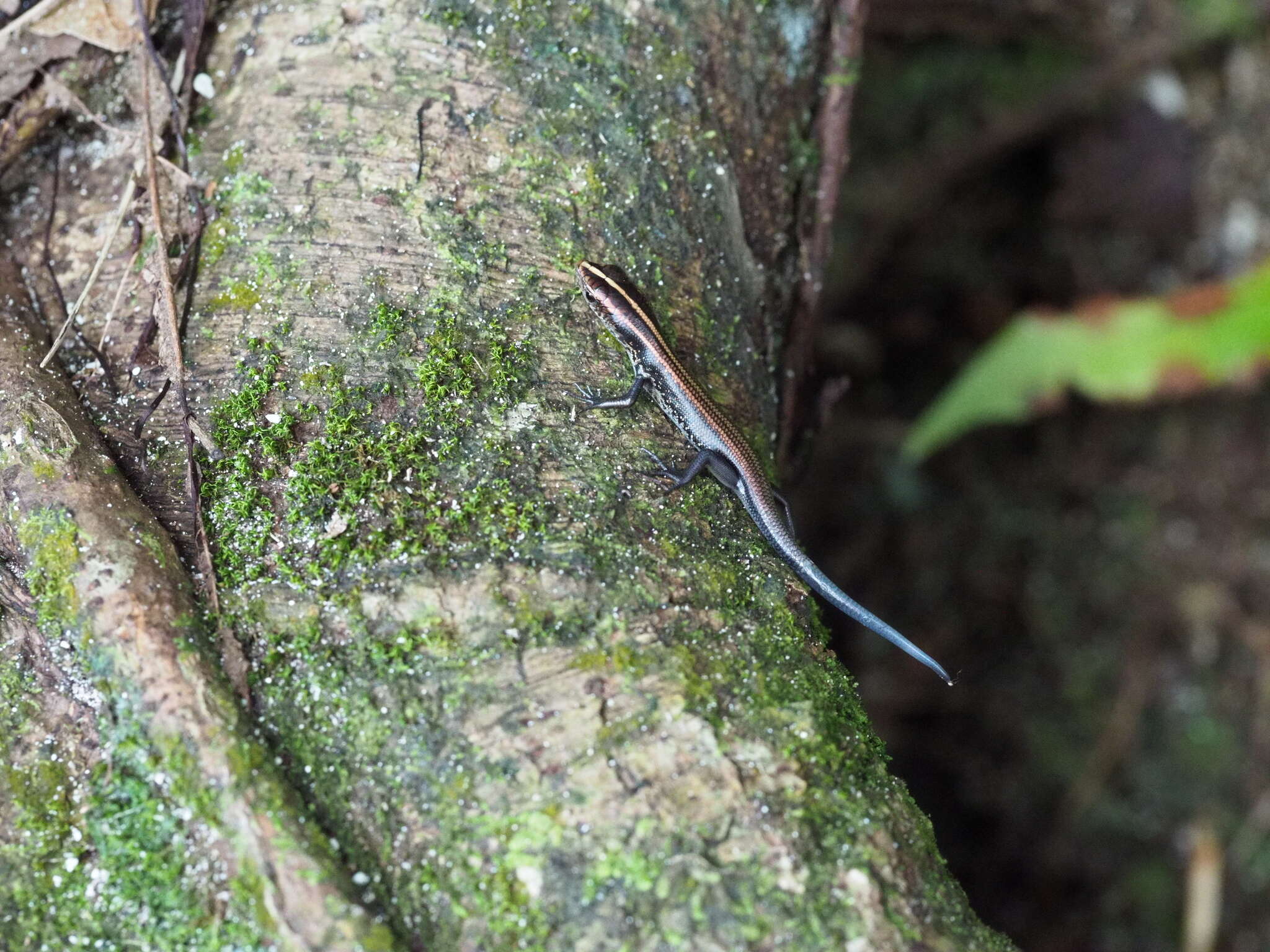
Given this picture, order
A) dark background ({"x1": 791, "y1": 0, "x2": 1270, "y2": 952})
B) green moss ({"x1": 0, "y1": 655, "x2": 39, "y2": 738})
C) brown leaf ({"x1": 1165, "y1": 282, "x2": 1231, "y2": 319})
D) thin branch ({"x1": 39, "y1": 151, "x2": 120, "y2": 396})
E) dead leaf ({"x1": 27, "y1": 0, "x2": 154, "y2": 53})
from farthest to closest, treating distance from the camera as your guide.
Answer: dark background ({"x1": 791, "y1": 0, "x2": 1270, "y2": 952}) < brown leaf ({"x1": 1165, "y1": 282, "x2": 1231, "y2": 319}) < dead leaf ({"x1": 27, "y1": 0, "x2": 154, "y2": 53}) < thin branch ({"x1": 39, "y1": 151, "x2": 120, "y2": 396}) < green moss ({"x1": 0, "y1": 655, "x2": 39, "y2": 738})

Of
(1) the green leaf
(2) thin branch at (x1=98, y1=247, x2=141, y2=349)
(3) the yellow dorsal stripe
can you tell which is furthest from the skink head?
(1) the green leaf

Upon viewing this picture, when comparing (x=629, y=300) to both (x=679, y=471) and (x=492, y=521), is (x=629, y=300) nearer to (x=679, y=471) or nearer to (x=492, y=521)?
(x=679, y=471)

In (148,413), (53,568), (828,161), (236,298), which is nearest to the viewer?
(53,568)

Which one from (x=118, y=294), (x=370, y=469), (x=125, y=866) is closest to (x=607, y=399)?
(x=370, y=469)

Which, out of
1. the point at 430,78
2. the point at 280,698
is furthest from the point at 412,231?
the point at 280,698

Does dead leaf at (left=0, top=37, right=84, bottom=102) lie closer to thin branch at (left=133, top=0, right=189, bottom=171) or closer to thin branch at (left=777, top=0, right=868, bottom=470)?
thin branch at (left=133, top=0, right=189, bottom=171)

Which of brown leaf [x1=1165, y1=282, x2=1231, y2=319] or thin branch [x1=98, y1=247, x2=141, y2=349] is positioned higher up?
thin branch [x1=98, y1=247, x2=141, y2=349]
